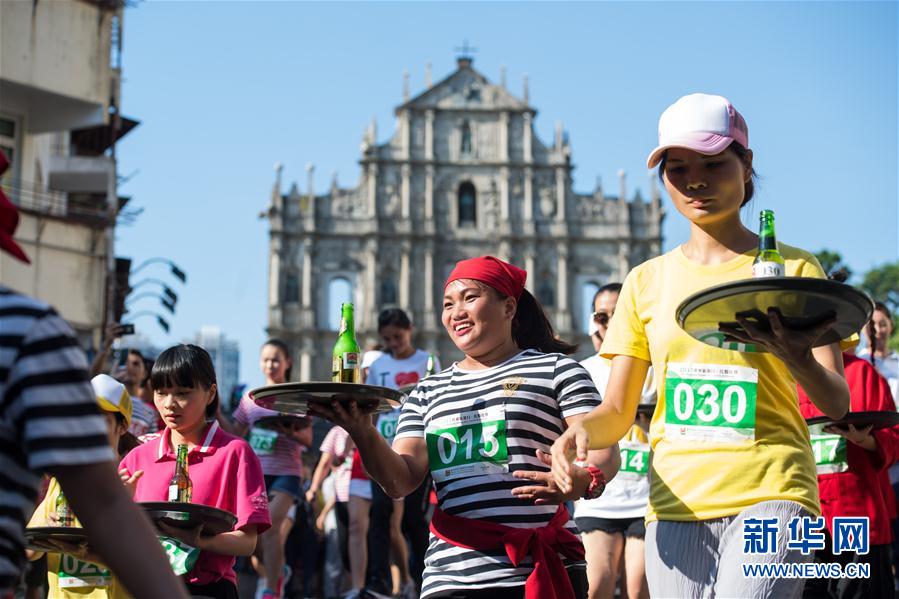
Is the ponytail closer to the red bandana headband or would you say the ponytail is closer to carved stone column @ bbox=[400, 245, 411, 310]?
the red bandana headband

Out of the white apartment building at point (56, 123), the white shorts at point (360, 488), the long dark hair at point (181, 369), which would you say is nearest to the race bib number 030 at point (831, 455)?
the long dark hair at point (181, 369)

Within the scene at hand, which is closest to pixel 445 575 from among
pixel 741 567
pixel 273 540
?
pixel 741 567

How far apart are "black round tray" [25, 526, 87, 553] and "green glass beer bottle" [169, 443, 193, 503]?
84cm

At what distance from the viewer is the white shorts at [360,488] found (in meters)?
10.9

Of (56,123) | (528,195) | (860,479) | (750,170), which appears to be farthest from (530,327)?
(528,195)

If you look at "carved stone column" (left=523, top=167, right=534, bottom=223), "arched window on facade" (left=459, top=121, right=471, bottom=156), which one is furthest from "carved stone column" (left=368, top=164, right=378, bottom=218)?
"carved stone column" (left=523, top=167, right=534, bottom=223)

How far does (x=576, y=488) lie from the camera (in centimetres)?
384

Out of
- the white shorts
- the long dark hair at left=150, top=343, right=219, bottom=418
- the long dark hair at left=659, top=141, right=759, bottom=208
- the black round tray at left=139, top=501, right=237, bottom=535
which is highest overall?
the long dark hair at left=659, top=141, right=759, bottom=208

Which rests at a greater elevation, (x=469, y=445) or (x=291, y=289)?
(x=291, y=289)

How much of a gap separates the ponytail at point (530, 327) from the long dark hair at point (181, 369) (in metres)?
1.43

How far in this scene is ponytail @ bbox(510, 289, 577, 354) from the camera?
4.95 m

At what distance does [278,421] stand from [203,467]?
8.64 ft

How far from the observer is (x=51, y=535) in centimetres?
417

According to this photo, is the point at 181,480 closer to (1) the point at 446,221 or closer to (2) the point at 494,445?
(2) the point at 494,445
